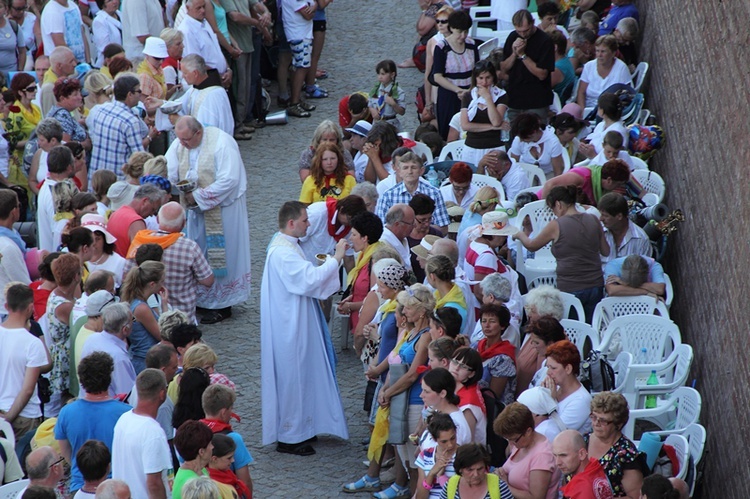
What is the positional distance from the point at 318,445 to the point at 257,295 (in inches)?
102

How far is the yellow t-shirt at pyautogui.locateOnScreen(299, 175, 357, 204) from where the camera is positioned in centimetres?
1006

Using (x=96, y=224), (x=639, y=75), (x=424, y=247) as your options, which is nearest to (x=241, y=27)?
(x=639, y=75)

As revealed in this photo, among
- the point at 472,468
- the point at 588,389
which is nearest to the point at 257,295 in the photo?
the point at 588,389

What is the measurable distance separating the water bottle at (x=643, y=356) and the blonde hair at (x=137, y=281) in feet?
11.9

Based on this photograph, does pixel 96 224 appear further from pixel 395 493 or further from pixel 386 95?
pixel 386 95

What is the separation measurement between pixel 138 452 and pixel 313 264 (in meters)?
3.11

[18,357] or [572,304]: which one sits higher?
[18,357]

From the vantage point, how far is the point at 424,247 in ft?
28.7

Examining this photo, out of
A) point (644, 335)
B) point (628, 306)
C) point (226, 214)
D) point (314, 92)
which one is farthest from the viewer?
point (314, 92)

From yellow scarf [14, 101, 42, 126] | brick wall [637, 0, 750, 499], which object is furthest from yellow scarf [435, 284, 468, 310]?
yellow scarf [14, 101, 42, 126]

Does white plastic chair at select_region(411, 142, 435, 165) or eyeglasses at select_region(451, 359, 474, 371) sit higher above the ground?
eyeglasses at select_region(451, 359, 474, 371)

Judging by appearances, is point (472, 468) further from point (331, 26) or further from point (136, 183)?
point (331, 26)

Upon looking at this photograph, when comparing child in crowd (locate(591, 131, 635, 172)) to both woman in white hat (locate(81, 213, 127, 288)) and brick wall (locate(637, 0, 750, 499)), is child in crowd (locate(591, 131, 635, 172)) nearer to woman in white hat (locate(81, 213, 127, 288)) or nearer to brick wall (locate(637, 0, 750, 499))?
brick wall (locate(637, 0, 750, 499))

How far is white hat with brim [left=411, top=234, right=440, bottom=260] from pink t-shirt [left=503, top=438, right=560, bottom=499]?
240 cm
